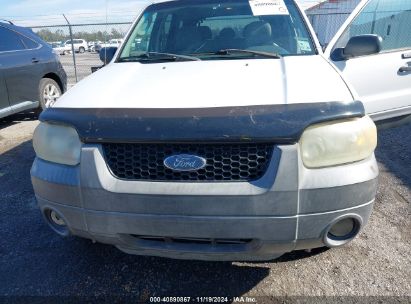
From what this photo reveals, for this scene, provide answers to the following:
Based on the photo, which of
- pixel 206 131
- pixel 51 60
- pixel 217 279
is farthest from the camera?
pixel 51 60

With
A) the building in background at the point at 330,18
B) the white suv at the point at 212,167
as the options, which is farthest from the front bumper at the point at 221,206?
the building in background at the point at 330,18

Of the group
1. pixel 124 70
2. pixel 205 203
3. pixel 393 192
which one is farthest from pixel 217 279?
pixel 393 192

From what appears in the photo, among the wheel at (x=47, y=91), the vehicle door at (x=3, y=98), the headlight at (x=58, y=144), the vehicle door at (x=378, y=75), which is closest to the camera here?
the headlight at (x=58, y=144)

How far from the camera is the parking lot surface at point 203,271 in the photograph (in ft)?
7.84

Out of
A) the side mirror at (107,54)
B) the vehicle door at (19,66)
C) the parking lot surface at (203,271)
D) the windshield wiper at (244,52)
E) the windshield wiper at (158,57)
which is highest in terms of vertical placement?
the windshield wiper at (244,52)

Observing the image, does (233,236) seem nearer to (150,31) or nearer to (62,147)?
(62,147)

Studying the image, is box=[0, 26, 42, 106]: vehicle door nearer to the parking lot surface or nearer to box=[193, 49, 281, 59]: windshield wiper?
the parking lot surface

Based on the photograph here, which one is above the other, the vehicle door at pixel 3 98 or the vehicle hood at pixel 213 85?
the vehicle hood at pixel 213 85

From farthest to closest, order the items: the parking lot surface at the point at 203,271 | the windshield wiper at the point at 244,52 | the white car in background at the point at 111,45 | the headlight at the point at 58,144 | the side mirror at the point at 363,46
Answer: the white car in background at the point at 111,45 < the side mirror at the point at 363,46 < the windshield wiper at the point at 244,52 < the parking lot surface at the point at 203,271 < the headlight at the point at 58,144

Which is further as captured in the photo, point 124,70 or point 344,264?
point 124,70

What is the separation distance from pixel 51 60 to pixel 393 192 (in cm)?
591

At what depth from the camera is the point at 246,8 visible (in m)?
3.39

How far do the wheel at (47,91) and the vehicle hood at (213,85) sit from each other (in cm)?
416

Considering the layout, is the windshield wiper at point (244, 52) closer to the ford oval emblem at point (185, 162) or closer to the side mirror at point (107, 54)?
the side mirror at point (107, 54)
